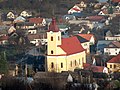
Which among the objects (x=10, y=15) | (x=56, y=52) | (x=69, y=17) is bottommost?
(x=56, y=52)

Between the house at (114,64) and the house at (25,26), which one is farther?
the house at (25,26)

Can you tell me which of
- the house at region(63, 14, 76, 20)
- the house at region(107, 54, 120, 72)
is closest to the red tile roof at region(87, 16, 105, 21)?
the house at region(63, 14, 76, 20)

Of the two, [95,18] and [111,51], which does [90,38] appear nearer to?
[111,51]

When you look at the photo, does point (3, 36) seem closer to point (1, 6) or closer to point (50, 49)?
point (50, 49)

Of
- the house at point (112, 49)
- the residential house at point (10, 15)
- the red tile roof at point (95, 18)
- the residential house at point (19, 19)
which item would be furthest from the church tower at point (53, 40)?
the residential house at point (10, 15)

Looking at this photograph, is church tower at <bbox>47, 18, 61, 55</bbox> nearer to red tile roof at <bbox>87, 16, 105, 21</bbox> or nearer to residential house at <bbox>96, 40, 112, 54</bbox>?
residential house at <bbox>96, 40, 112, 54</bbox>

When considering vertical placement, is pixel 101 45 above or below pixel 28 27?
below

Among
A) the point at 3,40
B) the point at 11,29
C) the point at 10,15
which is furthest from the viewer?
the point at 10,15

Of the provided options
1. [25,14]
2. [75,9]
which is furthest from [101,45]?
[75,9]

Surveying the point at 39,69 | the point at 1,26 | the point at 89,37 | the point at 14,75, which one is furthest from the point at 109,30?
the point at 14,75

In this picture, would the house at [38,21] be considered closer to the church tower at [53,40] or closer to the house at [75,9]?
the house at [75,9]

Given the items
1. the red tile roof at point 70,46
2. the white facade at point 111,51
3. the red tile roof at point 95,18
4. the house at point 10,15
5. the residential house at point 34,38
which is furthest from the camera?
the house at point 10,15
